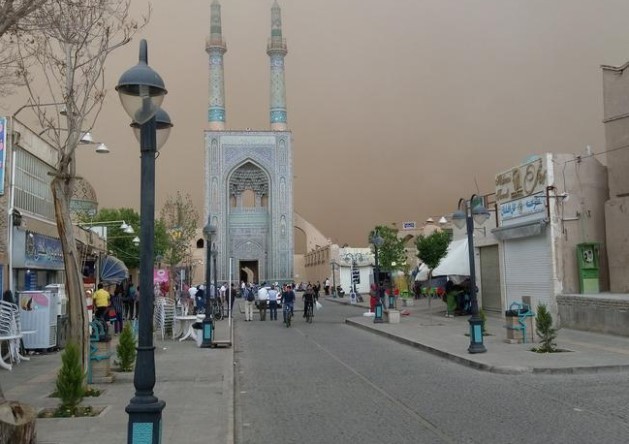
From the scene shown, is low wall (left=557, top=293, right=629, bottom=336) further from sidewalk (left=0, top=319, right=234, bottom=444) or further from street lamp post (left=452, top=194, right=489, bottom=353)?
sidewalk (left=0, top=319, right=234, bottom=444)

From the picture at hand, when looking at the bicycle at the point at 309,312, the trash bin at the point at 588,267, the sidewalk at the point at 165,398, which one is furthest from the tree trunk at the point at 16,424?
the bicycle at the point at 309,312

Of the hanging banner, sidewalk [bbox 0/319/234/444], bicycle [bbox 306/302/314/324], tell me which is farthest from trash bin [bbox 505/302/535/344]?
the hanging banner

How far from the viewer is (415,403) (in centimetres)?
910

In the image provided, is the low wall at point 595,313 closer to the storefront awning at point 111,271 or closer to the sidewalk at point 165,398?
the sidewalk at point 165,398

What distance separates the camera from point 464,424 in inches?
302

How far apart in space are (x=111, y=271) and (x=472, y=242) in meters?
16.0

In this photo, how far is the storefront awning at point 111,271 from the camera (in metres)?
25.4

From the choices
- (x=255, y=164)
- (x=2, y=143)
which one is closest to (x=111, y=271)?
(x=2, y=143)

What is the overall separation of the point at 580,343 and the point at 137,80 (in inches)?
525

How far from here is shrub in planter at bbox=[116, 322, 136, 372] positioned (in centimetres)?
1185

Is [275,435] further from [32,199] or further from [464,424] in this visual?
[32,199]

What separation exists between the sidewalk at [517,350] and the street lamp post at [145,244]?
812 cm

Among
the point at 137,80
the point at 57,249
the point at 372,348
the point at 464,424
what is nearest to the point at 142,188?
the point at 137,80

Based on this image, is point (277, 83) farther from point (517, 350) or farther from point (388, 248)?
point (517, 350)
